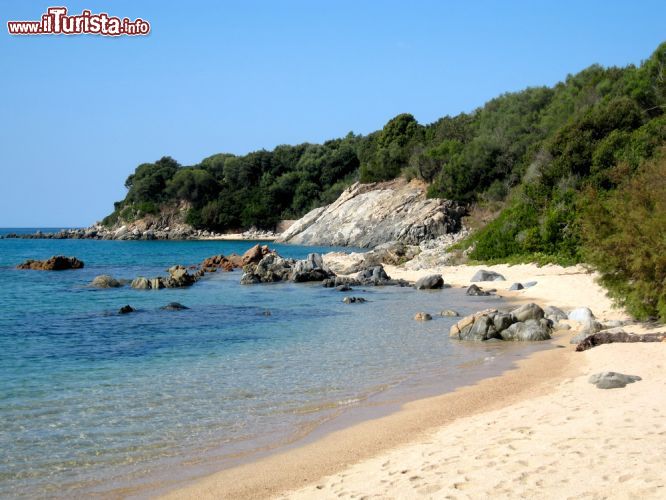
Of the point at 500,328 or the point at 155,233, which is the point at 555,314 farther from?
the point at 155,233

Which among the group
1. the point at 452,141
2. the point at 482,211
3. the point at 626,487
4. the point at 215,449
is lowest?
the point at 215,449

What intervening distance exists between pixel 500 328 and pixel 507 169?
47.8m

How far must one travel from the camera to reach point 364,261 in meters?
43.4

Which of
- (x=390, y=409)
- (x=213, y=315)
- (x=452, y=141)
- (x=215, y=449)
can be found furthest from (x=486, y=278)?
(x=452, y=141)

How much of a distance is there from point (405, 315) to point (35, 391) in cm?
1358

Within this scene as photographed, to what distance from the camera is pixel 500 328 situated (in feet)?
59.8

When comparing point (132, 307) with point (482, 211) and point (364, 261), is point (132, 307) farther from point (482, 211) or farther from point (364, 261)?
point (482, 211)

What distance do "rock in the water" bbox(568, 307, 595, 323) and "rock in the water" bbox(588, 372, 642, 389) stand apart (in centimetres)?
783

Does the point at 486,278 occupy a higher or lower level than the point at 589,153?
lower

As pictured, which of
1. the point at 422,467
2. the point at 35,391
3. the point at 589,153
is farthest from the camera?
the point at 589,153

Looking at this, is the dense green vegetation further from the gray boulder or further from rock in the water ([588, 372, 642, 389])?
rock in the water ([588, 372, 642, 389])

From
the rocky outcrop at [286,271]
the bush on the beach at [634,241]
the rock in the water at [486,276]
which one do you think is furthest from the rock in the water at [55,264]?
the bush on the beach at [634,241]

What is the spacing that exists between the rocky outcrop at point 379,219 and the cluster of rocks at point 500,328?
47.1 m

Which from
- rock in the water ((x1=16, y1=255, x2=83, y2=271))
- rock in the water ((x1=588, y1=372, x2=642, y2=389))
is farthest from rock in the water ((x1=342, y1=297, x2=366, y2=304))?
rock in the water ((x1=16, y1=255, x2=83, y2=271))
